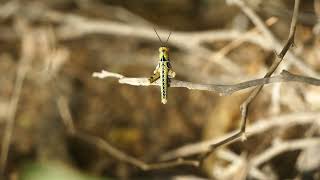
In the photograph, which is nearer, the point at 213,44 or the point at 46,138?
the point at 46,138

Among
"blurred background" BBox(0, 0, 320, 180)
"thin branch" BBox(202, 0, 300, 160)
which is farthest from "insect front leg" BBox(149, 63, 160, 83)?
"blurred background" BBox(0, 0, 320, 180)

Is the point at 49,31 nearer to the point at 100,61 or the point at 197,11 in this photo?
the point at 100,61

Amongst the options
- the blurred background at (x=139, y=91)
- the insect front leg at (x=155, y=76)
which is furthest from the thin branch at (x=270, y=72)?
the blurred background at (x=139, y=91)

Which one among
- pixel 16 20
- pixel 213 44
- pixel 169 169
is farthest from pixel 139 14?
pixel 169 169

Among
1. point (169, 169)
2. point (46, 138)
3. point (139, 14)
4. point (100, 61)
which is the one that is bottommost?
point (169, 169)

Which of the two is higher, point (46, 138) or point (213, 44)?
point (213, 44)

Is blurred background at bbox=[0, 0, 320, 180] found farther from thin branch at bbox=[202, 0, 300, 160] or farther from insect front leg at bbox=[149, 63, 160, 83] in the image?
insect front leg at bbox=[149, 63, 160, 83]

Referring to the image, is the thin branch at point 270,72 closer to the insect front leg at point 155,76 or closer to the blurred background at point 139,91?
the insect front leg at point 155,76

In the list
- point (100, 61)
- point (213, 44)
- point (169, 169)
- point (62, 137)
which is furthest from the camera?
point (100, 61)
